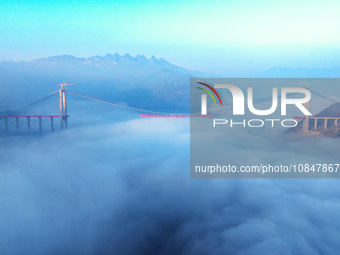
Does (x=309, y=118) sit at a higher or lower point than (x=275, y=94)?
lower

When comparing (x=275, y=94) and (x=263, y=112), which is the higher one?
(x=275, y=94)

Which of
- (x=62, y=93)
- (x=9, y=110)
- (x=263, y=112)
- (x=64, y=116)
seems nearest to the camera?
(x=263, y=112)

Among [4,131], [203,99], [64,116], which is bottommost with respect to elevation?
[4,131]

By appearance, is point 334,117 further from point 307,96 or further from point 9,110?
point 9,110

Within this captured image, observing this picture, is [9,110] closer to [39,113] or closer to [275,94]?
[39,113]

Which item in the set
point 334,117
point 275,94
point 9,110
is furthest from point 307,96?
point 9,110

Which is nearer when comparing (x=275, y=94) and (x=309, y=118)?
(x=275, y=94)

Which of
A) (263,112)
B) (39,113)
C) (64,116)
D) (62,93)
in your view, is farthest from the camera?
(39,113)

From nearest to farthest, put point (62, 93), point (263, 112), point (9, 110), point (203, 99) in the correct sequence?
point (263, 112)
point (203, 99)
point (62, 93)
point (9, 110)

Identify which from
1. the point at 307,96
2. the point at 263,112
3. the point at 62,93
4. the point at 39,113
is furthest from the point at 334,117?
the point at 39,113
